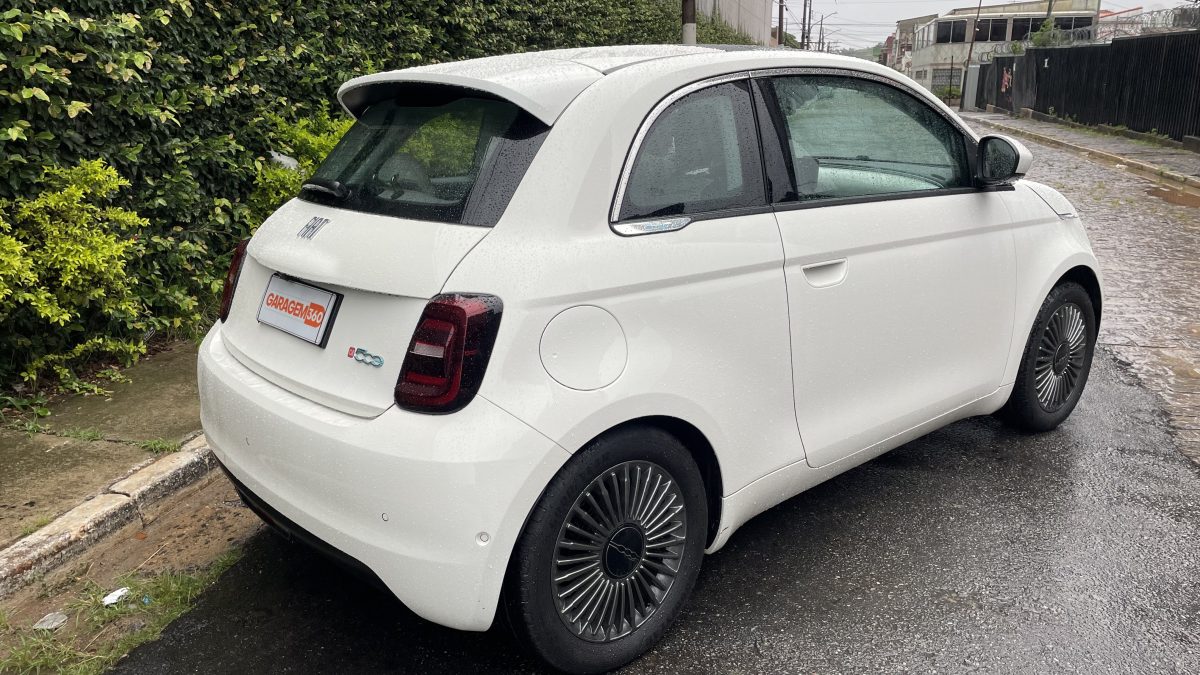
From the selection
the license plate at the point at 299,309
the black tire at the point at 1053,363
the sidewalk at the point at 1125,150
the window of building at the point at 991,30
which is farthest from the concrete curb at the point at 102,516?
the window of building at the point at 991,30

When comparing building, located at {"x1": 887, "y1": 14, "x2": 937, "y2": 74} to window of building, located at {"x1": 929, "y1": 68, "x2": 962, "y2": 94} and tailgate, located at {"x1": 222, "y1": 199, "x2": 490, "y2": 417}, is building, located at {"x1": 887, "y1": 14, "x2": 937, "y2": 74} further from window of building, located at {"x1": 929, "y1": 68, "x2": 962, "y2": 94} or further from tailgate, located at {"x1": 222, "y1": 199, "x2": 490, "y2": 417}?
tailgate, located at {"x1": 222, "y1": 199, "x2": 490, "y2": 417}

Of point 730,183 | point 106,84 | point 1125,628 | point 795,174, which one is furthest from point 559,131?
point 106,84

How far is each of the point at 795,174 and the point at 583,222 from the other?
89cm

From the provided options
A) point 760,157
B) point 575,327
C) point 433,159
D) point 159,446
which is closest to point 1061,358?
point 760,157

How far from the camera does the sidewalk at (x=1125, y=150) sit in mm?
15355

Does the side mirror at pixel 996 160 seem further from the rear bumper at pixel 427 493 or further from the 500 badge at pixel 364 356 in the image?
the 500 badge at pixel 364 356

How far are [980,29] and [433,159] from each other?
82.1 meters

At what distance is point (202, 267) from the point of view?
5.60 metres

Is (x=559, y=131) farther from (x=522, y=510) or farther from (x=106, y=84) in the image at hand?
(x=106, y=84)

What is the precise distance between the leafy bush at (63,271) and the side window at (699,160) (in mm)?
3042

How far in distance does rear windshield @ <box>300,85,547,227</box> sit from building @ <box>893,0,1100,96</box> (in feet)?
249

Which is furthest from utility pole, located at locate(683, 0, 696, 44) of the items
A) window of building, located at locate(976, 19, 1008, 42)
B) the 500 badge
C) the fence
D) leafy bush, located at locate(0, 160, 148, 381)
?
window of building, located at locate(976, 19, 1008, 42)

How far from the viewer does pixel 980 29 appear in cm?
7500

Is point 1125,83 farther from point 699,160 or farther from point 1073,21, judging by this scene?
point 1073,21
